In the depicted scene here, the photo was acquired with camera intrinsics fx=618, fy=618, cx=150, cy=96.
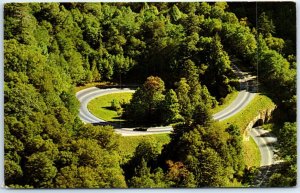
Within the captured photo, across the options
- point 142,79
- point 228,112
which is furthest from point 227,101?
point 142,79

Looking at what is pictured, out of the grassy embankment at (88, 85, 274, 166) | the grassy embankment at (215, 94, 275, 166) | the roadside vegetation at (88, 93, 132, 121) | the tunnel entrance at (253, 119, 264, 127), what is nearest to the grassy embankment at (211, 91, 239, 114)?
the grassy embankment at (88, 85, 274, 166)

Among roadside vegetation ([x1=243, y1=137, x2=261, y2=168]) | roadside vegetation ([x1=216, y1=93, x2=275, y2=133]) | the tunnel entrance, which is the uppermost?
roadside vegetation ([x1=216, y1=93, x2=275, y2=133])

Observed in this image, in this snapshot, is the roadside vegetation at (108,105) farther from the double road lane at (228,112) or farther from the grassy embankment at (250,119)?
the grassy embankment at (250,119)

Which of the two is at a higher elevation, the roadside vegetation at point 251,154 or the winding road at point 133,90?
the winding road at point 133,90

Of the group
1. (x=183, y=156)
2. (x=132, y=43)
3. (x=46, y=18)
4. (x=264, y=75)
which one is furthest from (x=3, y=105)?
(x=264, y=75)

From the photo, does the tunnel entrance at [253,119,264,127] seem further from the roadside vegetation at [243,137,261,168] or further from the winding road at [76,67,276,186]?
the roadside vegetation at [243,137,261,168]

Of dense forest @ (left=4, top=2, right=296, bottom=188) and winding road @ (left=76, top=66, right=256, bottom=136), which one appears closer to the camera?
dense forest @ (left=4, top=2, right=296, bottom=188)

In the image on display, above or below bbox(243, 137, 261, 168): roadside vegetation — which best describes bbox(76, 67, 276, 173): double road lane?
above

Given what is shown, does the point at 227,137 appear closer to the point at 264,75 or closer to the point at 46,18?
the point at 264,75

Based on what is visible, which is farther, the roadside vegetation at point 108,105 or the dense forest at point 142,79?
the roadside vegetation at point 108,105

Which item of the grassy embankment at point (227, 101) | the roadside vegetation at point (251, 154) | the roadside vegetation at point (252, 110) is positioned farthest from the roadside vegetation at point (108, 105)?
the roadside vegetation at point (251, 154)
